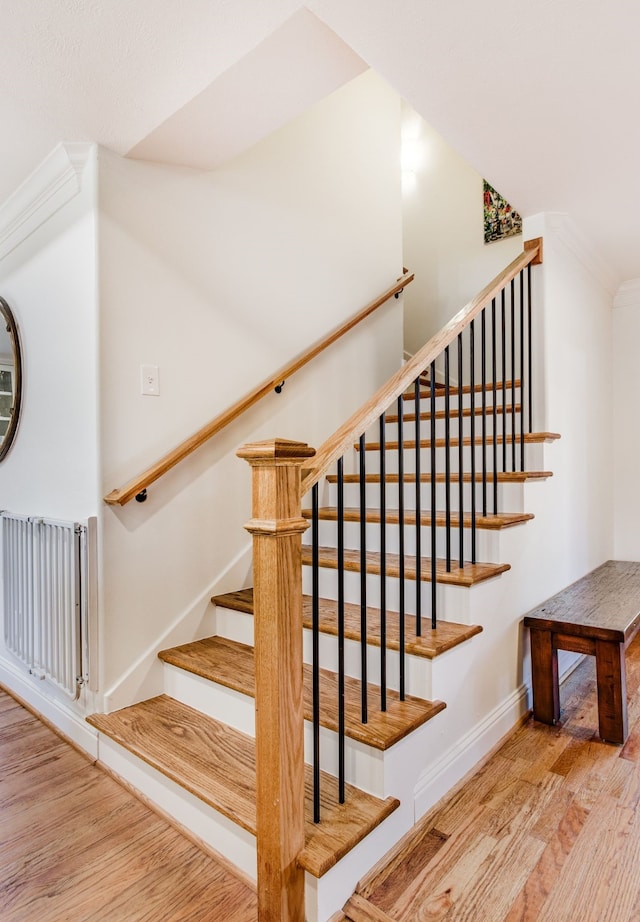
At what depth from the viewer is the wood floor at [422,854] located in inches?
49.4

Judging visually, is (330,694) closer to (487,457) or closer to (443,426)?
(487,457)

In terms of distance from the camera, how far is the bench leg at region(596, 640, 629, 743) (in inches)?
77.1

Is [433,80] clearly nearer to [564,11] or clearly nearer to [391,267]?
[564,11]

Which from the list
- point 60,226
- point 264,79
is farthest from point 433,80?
point 60,226

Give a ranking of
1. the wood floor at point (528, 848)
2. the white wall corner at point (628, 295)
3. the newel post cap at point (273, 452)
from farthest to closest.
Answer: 1. the white wall corner at point (628, 295)
2. the wood floor at point (528, 848)
3. the newel post cap at point (273, 452)

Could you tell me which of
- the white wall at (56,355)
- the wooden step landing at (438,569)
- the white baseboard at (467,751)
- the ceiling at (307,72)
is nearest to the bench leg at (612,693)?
the white baseboard at (467,751)

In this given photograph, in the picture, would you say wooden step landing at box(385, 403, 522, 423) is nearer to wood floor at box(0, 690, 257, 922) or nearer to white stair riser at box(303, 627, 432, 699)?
white stair riser at box(303, 627, 432, 699)

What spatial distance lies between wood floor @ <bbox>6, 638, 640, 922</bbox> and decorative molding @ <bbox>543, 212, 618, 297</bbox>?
2237 mm

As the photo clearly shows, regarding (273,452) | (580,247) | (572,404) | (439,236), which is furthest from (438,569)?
(439,236)

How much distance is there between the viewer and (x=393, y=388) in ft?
5.19

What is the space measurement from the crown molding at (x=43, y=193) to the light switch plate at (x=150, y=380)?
0.70 m

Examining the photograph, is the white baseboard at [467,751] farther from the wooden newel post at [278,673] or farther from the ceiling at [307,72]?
the ceiling at [307,72]

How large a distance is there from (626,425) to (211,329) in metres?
2.85

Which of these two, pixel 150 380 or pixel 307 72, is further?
pixel 150 380
